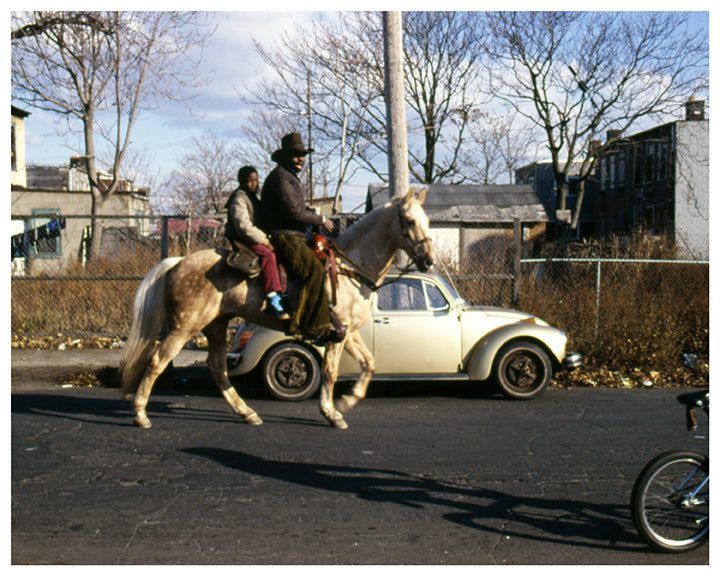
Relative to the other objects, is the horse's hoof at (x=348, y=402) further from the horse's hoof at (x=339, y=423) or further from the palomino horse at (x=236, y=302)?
the horse's hoof at (x=339, y=423)

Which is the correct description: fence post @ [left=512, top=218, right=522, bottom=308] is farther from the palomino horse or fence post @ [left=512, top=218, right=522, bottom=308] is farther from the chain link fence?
the palomino horse

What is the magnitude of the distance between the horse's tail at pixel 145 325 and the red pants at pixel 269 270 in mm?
1294

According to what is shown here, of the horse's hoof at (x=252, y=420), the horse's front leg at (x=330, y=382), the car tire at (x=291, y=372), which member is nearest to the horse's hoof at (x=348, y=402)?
the horse's front leg at (x=330, y=382)

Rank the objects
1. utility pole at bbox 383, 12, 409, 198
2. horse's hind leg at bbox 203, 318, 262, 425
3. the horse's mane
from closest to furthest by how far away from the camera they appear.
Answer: the horse's mane, horse's hind leg at bbox 203, 318, 262, 425, utility pole at bbox 383, 12, 409, 198

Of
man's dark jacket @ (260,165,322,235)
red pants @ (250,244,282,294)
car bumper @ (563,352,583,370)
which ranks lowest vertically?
car bumper @ (563,352,583,370)

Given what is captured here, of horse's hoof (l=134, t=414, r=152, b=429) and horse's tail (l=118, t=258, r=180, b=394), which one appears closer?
horse's hoof (l=134, t=414, r=152, b=429)

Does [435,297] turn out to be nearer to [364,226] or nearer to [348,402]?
[364,226]

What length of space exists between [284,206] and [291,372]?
284 centimetres

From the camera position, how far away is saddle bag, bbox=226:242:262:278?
7.33 m

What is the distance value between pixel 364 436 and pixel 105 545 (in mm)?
3367

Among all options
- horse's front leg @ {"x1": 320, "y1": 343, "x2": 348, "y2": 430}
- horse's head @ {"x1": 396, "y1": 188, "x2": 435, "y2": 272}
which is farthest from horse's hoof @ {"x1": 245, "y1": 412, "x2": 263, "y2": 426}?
horse's head @ {"x1": 396, "y1": 188, "x2": 435, "y2": 272}

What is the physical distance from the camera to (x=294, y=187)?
23.7 ft

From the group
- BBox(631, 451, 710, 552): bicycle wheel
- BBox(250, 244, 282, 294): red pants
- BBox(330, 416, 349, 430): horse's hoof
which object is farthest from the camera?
BBox(330, 416, 349, 430): horse's hoof

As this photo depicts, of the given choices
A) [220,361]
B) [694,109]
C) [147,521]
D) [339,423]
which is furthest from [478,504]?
[694,109]
